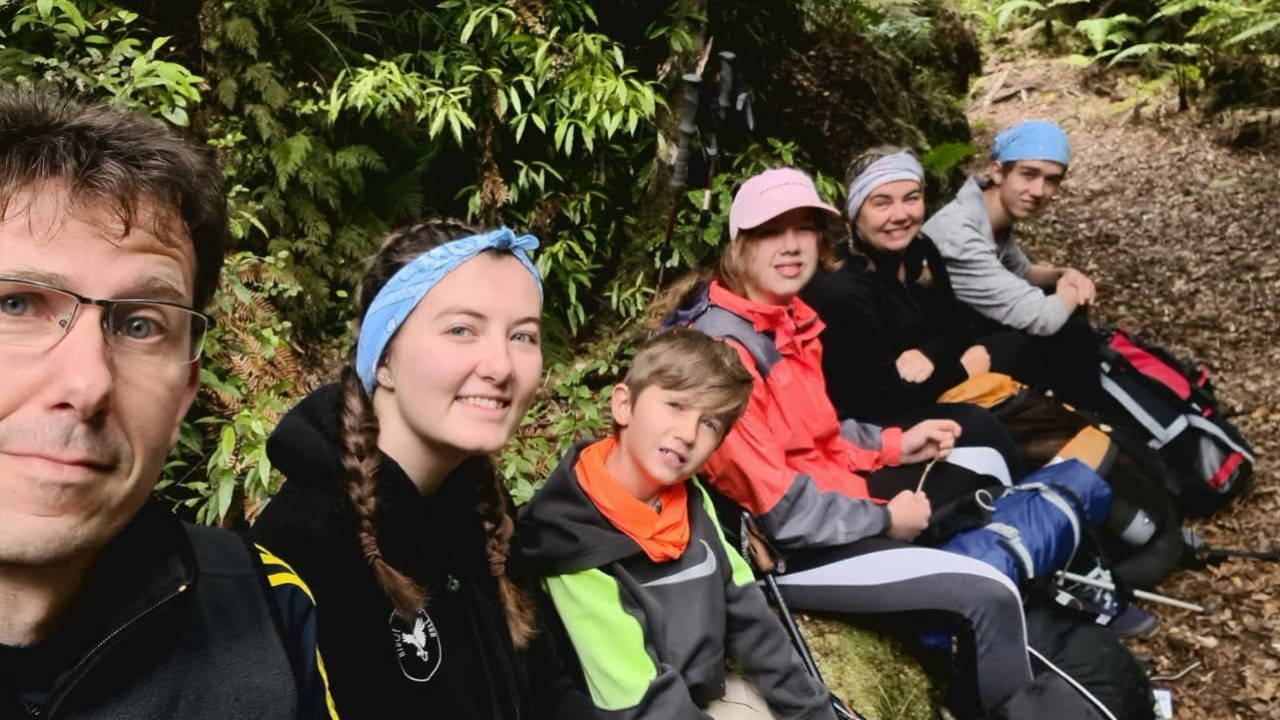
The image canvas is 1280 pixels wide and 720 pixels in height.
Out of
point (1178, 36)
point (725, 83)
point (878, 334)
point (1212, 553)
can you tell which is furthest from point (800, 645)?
point (1178, 36)

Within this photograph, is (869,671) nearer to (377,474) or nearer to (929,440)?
(929,440)

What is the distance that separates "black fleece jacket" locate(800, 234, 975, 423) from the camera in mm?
3627

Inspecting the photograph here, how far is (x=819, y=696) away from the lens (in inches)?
101

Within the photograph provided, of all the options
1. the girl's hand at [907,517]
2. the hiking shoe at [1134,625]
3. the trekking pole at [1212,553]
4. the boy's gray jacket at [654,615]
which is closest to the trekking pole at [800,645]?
the boy's gray jacket at [654,615]

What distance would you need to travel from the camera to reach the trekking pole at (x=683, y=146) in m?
4.70

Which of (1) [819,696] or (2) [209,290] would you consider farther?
(1) [819,696]

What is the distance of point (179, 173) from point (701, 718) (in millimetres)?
1905

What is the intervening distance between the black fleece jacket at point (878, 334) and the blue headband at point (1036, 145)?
86 cm

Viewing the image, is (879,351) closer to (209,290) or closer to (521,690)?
(521,690)

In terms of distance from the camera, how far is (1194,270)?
703cm

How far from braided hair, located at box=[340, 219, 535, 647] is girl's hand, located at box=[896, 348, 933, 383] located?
7.79 feet

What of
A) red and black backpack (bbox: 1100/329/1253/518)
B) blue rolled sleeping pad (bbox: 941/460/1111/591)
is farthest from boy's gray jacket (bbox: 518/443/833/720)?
red and black backpack (bbox: 1100/329/1253/518)

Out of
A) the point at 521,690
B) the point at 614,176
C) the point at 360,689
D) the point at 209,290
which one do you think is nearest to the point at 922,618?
the point at 521,690

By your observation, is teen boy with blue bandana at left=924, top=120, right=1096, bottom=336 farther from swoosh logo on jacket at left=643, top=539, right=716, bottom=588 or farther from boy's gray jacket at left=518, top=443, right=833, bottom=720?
swoosh logo on jacket at left=643, top=539, right=716, bottom=588
